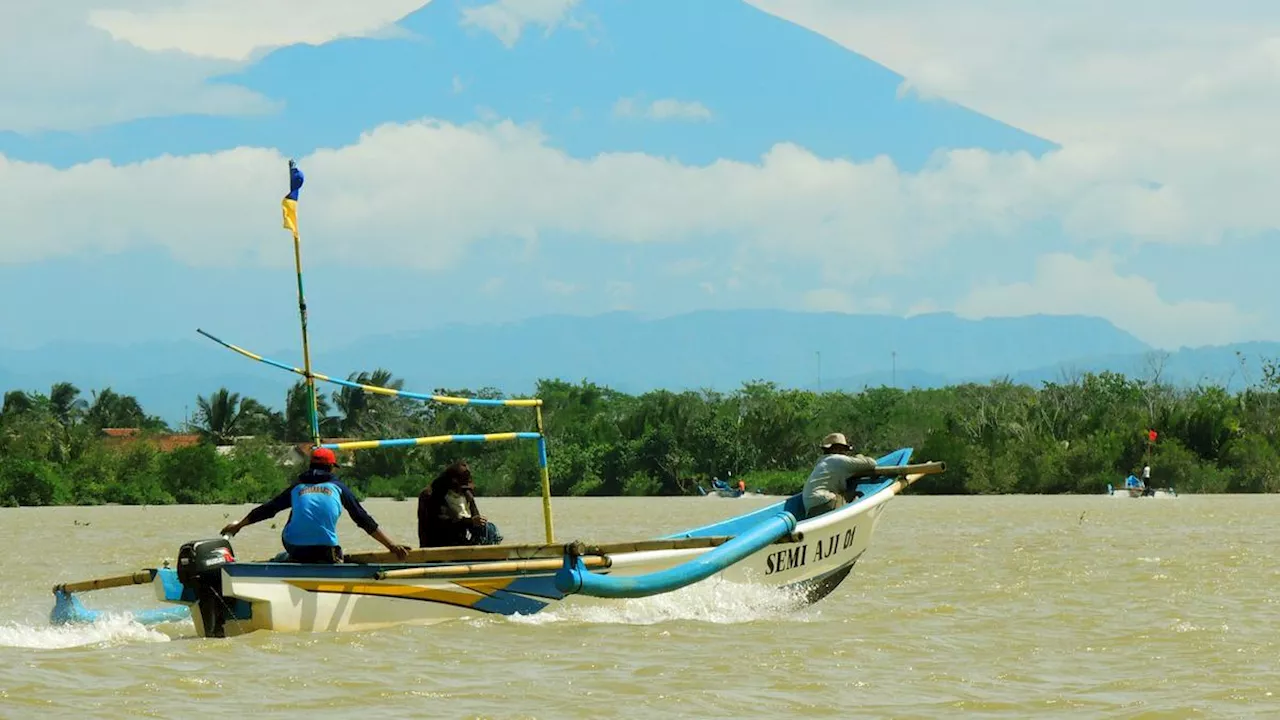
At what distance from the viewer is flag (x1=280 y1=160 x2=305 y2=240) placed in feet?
57.1

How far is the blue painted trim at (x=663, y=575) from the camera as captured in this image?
15180 mm

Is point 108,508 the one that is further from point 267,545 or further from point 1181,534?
point 1181,534

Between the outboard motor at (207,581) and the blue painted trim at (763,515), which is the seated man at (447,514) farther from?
the blue painted trim at (763,515)

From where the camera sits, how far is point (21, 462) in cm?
6744

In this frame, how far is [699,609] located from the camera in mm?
16406

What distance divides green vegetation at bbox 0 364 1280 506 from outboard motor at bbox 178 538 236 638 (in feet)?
168

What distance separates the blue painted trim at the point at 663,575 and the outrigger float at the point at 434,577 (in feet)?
0.04

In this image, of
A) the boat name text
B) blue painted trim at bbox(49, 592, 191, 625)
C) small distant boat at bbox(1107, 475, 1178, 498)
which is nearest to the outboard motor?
blue painted trim at bbox(49, 592, 191, 625)

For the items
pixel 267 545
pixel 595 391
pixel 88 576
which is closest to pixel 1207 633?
pixel 88 576

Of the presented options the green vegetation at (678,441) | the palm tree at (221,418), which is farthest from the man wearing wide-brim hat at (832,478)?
the palm tree at (221,418)

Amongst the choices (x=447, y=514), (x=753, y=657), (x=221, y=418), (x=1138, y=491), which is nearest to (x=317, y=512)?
(x=447, y=514)

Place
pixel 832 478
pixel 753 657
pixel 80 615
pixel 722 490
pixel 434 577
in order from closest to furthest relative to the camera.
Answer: pixel 753 657
pixel 434 577
pixel 80 615
pixel 832 478
pixel 722 490

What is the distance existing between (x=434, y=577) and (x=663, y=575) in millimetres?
2005

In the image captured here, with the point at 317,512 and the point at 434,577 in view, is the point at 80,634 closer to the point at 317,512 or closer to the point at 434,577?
the point at 317,512
